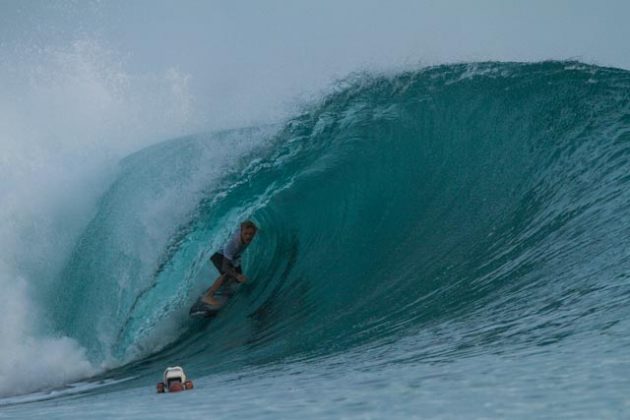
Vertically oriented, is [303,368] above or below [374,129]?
below

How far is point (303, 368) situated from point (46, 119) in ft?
39.2

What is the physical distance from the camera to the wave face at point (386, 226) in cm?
441

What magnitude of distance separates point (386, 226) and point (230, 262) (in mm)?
1574

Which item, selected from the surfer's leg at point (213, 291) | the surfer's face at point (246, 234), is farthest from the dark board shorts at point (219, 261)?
the surfer's face at point (246, 234)

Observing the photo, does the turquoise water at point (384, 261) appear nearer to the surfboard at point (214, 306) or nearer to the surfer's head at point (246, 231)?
the surfboard at point (214, 306)

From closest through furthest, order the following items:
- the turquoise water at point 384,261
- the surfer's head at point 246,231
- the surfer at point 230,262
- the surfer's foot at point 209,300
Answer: the turquoise water at point 384,261
the surfer's head at point 246,231
the surfer at point 230,262
the surfer's foot at point 209,300

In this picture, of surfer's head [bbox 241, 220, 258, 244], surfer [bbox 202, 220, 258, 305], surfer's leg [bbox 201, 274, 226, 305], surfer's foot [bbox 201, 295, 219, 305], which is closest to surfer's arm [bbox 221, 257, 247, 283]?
surfer [bbox 202, 220, 258, 305]

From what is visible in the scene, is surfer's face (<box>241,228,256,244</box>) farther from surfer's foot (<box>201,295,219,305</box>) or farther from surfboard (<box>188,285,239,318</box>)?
surfer's foot (<box>201,295,219,305</box>)

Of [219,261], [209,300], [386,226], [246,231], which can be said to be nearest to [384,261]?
[386,226]

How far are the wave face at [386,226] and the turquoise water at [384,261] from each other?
0.03 metres

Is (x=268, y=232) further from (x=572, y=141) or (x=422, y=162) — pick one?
(x=572, y=141)

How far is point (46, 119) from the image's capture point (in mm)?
14555

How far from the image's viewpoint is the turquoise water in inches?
83.5

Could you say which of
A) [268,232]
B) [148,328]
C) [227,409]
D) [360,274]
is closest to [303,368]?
[227,409]
